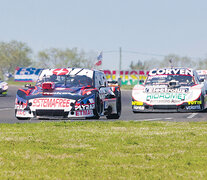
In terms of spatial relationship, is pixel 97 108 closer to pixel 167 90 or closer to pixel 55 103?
pixel 55 103

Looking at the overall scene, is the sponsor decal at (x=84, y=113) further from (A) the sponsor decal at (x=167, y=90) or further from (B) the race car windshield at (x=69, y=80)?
(A) the sponsor decal at (x=167, y=90)

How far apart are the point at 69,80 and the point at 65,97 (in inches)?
54.1

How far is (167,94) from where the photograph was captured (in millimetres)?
17219

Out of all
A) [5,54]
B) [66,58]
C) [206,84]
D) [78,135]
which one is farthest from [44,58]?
[78,135]

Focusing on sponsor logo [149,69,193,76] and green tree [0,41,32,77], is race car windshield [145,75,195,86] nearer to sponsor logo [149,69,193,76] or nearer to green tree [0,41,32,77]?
sponsor logo [149,69,193,76]

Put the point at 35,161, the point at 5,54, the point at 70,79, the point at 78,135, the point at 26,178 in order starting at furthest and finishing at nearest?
the point at 5,54 < the point at 70,79 < the point at 78,135 < the point at 35,161 < the point at 26,178

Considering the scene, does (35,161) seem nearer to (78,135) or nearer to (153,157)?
(153,157)

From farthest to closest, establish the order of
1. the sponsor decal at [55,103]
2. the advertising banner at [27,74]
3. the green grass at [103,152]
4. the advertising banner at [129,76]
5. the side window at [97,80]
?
the advertising banner at [27,74] < the advertising banner at [129,76] < the side window at [97,80] < the sponsor decal at [55,103] < the green grass at [103,152]

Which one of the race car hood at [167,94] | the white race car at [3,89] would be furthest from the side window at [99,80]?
the white race car at [3,89]

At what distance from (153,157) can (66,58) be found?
122839 mm

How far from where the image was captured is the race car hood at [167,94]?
17.2m

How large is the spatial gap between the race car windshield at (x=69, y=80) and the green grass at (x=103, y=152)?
3019mm

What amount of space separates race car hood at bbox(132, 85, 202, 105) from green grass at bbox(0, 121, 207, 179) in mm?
5455

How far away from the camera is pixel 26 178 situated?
6.04m
